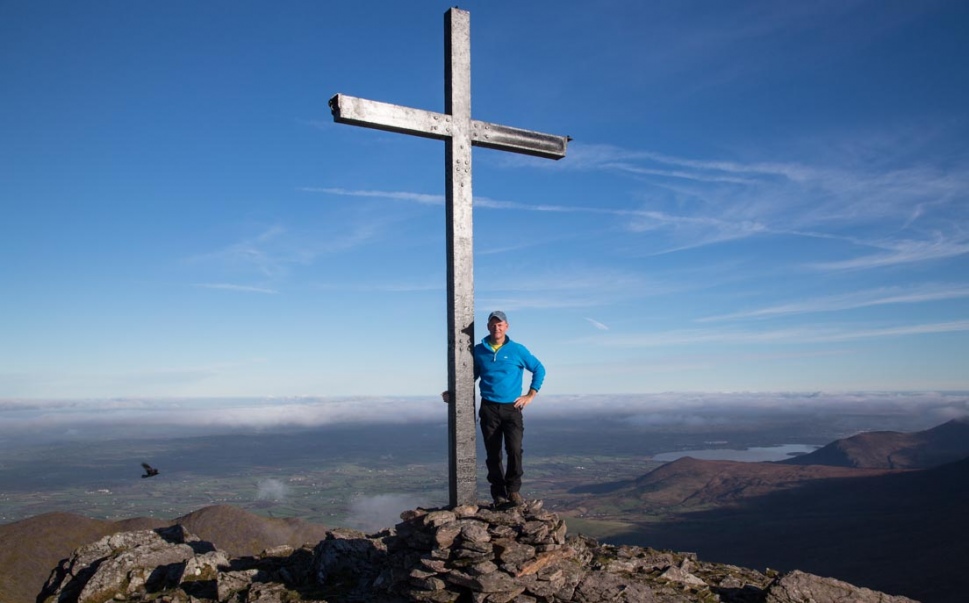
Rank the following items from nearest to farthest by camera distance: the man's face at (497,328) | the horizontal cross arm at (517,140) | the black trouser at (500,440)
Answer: the black trouser at (500,440), the man's face at (497,328), the horizontal cross arm at (517,140)

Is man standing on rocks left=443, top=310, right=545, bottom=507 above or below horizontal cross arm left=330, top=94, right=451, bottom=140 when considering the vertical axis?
below

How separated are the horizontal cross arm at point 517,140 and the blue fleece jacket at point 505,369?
13.0 feet

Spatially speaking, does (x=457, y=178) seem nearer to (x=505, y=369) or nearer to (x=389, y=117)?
(x=389, y=117)

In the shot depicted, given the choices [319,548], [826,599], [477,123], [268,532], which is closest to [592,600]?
[826,599]

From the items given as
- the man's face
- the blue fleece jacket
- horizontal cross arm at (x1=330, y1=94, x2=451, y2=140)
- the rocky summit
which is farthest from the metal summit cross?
the rocky summit

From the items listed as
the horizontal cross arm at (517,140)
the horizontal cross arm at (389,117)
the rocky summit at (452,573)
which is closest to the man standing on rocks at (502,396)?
the rocky summit at (452,573)

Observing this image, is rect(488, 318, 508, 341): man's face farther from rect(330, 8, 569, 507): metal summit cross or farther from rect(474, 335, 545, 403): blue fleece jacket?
rect(330, 8, 569, 507): metal summit cross

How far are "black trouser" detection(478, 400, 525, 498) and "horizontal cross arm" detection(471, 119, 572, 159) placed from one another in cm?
516

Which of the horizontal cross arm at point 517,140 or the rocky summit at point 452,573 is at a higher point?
the horizontal cross arm at point 517,140

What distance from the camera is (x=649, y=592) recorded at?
1014 cm

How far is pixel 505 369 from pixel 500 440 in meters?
1.37

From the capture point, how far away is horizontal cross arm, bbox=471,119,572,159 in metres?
12.7

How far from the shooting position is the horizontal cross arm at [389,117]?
37.3ft

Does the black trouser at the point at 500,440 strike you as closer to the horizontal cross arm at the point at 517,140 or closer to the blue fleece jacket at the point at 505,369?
the blue fleece jacket at the point at 505,369
